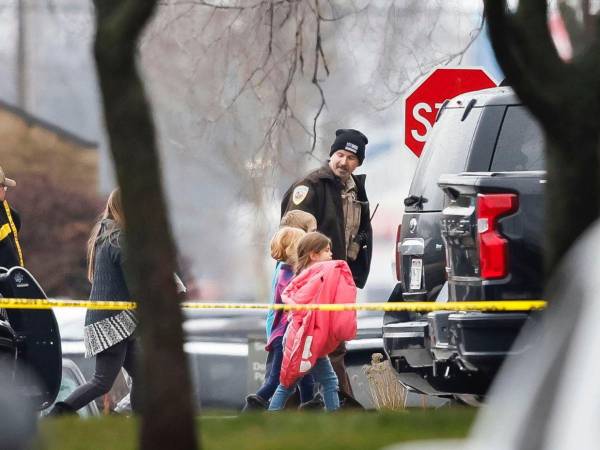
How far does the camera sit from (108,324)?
11125mm

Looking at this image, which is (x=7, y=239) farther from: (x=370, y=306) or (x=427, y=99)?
(x=427, y=99)

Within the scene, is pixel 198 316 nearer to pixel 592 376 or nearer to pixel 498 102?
pixel 498 102

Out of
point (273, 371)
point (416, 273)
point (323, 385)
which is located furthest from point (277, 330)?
point (416, 273)

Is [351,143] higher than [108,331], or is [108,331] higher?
[351,143]

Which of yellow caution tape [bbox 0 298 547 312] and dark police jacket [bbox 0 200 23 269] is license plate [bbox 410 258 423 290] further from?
dark police jacket [bbox 0 200 23 269]

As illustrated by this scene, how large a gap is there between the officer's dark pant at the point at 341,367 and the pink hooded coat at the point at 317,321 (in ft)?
2.07

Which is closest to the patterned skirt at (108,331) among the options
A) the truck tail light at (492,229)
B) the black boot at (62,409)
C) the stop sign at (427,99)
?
the black boot at (62,409)

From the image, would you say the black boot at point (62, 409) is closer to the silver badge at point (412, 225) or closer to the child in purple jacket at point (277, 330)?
the child in purple jacket at point (277, 330)

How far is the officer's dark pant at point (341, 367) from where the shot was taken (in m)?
11.7

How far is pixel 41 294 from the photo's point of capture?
34.9 ft

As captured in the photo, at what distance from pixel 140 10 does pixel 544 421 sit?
4306 millimetres

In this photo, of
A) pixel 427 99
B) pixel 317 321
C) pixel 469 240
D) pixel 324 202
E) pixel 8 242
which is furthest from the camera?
pixel 427 99

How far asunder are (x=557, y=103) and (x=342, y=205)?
4789 mm

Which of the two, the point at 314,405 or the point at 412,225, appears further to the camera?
the point at 314,405
